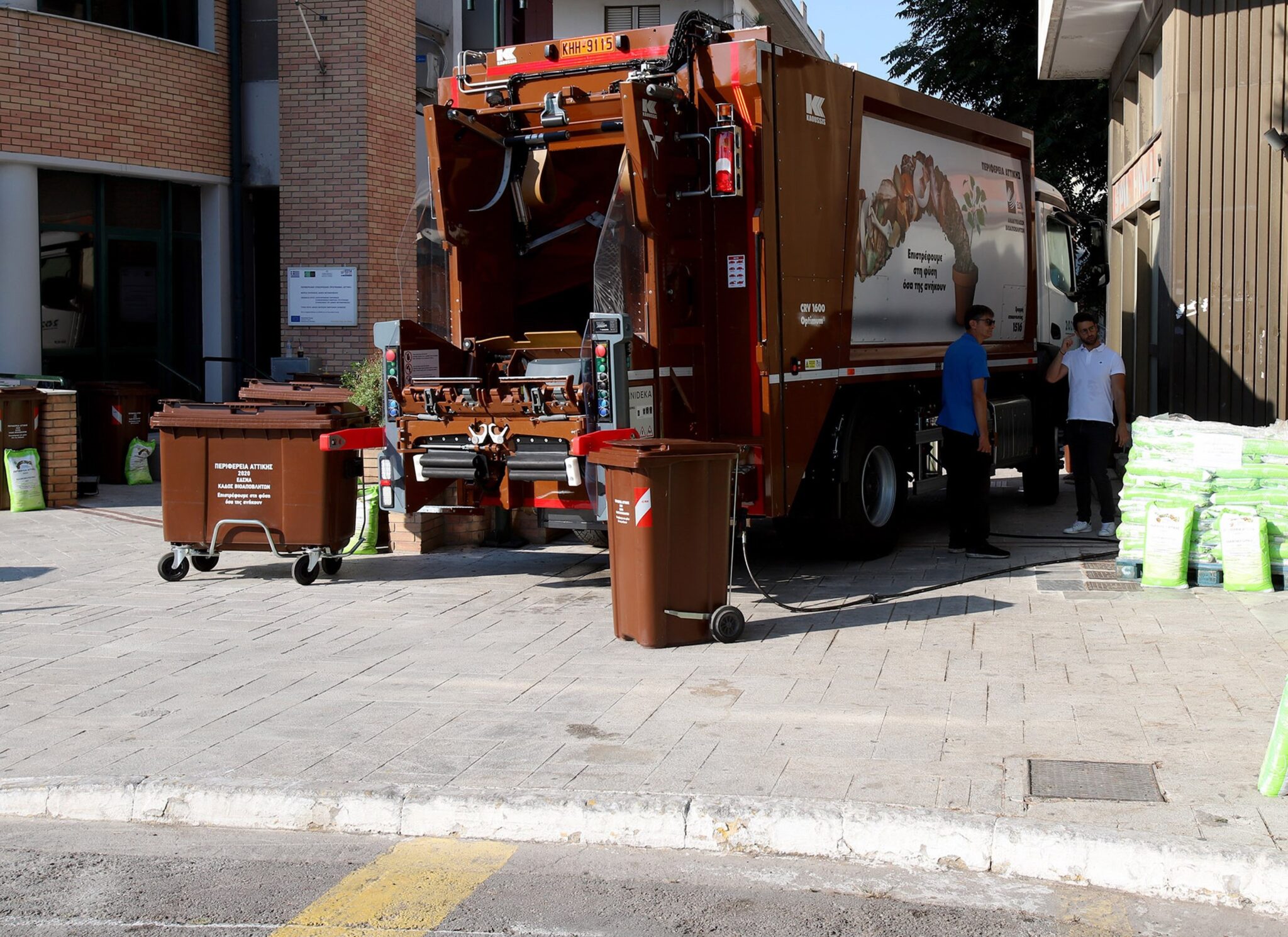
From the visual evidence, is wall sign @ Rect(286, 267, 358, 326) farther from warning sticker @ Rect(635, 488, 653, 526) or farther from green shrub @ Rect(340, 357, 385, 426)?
warning sticker @ Rect(635, 488, 653, 526)

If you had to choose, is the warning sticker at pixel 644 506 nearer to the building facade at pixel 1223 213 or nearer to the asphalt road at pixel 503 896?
the asphalt road at pixel 503 896

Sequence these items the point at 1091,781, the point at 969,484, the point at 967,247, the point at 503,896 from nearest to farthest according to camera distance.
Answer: the point at 503,896, the point at 1091,781, the point at 969,484, the point at 967,247

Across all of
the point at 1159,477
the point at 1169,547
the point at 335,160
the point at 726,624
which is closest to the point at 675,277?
the point at 726,624

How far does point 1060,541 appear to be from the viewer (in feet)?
36.0

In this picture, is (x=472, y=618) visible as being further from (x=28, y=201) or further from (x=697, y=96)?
(x=28, y=201)

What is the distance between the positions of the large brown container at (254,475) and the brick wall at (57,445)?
4.40 meters

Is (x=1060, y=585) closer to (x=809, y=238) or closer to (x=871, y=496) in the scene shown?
(x=871, y=496)

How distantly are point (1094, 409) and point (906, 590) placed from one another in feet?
9.00

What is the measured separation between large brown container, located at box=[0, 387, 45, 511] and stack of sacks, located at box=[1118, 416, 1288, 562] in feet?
31.3

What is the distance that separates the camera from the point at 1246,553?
27.6ft

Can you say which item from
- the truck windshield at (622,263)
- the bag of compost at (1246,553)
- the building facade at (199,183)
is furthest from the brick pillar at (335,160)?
the bag of compost at (1246,553)

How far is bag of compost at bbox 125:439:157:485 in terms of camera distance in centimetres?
1509

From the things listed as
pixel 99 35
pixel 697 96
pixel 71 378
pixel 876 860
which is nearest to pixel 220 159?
pixel 99 35

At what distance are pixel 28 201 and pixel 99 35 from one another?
2.00 m
